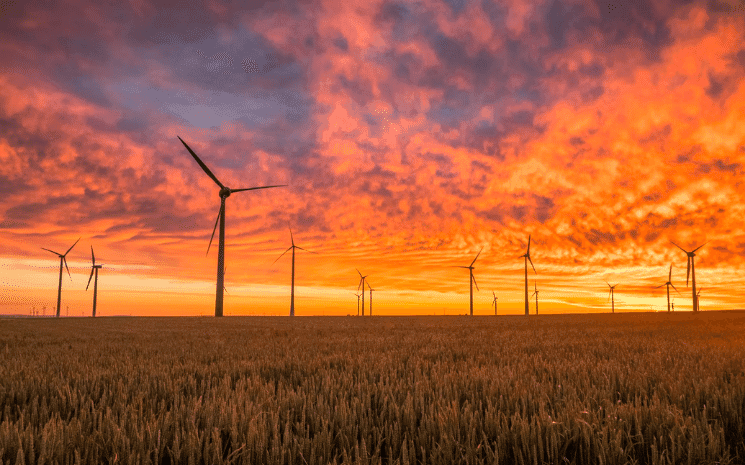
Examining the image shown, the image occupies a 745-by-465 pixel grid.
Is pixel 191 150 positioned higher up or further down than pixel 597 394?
higher up

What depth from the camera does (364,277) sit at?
12325 cm

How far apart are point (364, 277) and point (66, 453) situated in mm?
120732

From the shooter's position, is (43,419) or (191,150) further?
(191,150)

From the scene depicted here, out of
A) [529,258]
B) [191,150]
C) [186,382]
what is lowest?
[186,382]

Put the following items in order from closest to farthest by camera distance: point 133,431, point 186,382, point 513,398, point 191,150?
point 133,431, point 513,398, point 186,382, point 191,150

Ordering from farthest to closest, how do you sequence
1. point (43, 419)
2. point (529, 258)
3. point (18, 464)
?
point (529, 258) < point (43, 419) < point (18, 464)

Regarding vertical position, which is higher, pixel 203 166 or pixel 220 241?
pixel 203 166

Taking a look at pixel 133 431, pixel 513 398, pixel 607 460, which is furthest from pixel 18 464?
pixel 513 398

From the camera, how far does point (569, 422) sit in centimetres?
349

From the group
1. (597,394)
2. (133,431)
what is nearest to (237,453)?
(133,431)

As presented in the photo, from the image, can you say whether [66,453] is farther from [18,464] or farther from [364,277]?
[364,277]

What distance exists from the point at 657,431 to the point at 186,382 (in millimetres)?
5721

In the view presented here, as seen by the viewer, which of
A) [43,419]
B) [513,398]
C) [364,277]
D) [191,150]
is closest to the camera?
[43,419]

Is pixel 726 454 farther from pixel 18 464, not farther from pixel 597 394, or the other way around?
pixel 18 464
